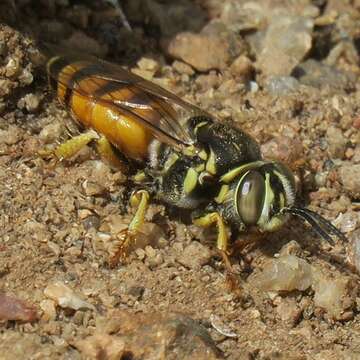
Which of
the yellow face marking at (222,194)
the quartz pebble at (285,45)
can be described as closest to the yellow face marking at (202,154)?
the yellow face marking at (222,194)

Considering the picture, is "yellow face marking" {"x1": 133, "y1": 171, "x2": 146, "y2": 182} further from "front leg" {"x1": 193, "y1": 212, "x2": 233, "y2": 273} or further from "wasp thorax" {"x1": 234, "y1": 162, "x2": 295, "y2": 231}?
"wasp thorax" {"x1": 234, "y1": 162, "x2": 295, "y2": 231}

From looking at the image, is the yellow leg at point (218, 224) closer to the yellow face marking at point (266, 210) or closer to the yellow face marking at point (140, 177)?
the yellow face marking at point (266, 210)

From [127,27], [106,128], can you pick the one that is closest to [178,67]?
[127,27]

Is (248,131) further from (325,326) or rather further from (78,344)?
(78,344)

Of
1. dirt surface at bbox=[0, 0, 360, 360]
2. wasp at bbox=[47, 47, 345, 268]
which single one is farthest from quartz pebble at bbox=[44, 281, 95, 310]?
wasp at bbox=[47, 47, 345, 268]

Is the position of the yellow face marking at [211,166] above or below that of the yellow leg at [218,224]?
above
